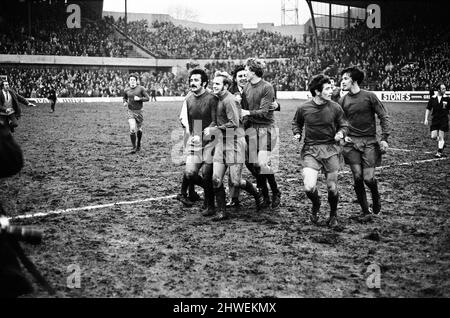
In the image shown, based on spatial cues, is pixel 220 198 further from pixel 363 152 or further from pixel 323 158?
pixel 363 152

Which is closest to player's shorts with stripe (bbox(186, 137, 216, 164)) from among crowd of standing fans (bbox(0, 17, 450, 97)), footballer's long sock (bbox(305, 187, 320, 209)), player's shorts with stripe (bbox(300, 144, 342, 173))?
player's shorts with stripe (bbox(300, 144, 342, 173))

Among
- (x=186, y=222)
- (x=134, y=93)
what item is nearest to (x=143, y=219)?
(x=186, y=222)

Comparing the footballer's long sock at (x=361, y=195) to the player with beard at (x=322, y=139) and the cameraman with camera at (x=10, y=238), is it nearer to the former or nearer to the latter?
the player with beard at (x=322, y=139)

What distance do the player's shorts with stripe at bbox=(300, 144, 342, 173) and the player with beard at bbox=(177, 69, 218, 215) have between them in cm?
140

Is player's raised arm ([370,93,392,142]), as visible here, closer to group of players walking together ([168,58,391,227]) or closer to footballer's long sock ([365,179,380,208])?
group of players walking together ([168,58,391,227])

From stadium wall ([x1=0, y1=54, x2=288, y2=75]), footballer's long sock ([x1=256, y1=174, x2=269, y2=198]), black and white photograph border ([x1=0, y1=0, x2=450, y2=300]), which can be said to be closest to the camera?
black and white photograph border ([x1=0, y1=0, x2=450, y2=300])

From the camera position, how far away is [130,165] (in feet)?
35.0

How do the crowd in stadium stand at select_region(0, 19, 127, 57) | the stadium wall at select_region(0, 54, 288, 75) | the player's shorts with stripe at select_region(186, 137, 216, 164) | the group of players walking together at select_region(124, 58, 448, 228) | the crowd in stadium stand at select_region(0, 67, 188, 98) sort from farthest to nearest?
1. the crowd in stadium stand at select_region(0, 19, 127, 57)
2. the stadium wall at select_region(0, 54, 288, 75)
3. the crowd in stadium stand at select_region(0, 67, 188, 98)
4. the player's shorts with stripe at select_region(186, 137, 216, 164)
5. the group of players walking together at select_region(124, 58, 448, 228)

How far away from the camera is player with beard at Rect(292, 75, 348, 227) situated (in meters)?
6.05

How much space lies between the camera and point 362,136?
21.5 feet

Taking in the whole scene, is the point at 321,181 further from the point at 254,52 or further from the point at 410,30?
the point at 254,52

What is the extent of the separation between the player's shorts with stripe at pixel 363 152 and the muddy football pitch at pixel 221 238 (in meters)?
0.81

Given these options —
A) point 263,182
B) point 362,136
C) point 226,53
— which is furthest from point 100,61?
point 362,136

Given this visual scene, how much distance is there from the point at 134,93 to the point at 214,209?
6.58m
